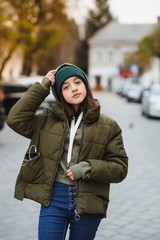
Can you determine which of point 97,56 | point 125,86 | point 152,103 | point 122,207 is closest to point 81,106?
point 122,207

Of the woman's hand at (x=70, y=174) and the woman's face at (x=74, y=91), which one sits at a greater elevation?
the woman's face at (x=74, y=91)

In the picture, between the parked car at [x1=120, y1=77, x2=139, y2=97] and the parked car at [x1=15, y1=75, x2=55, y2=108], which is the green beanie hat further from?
the parked car at [x1=120, y1=77, x2=139, y2=97]

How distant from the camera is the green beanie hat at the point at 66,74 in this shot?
318 cm

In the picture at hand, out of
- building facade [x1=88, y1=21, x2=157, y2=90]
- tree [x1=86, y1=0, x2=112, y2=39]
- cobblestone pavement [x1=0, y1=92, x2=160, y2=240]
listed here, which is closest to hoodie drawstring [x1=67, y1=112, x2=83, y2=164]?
cobblestone pavement [x1=0, y1=92, x2=160, y2=240]

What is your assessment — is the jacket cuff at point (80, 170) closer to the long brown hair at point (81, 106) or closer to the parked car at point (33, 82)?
the long brown hair at point (81, 106)

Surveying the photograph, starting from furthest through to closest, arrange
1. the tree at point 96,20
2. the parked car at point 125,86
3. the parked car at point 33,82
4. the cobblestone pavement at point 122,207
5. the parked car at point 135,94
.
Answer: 1. the tree at point 96,20
2. the parked car at point 125,86
3. the parked car at point 135,94
4. the parked car at point 33,82
5. the cobblestone pavement at point 122,207

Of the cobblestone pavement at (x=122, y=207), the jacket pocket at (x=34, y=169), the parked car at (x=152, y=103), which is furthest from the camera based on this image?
the parked car at (x=152, y=103)

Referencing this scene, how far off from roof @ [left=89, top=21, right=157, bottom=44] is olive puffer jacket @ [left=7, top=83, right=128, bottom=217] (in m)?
80.8

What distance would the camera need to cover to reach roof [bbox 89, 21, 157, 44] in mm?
83312

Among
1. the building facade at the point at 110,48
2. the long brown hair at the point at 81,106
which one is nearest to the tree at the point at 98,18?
the building facade at the point at 110,48

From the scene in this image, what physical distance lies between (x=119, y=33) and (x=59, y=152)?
82156 mm

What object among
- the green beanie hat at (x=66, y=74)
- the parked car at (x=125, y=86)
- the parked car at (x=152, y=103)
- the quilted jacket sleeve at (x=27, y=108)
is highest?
the green beanie hat at (x=66, y=74)

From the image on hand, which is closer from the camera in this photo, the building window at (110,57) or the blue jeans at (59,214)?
the blue jeans at (59,214)

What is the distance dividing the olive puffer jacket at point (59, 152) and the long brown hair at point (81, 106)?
4 cm
